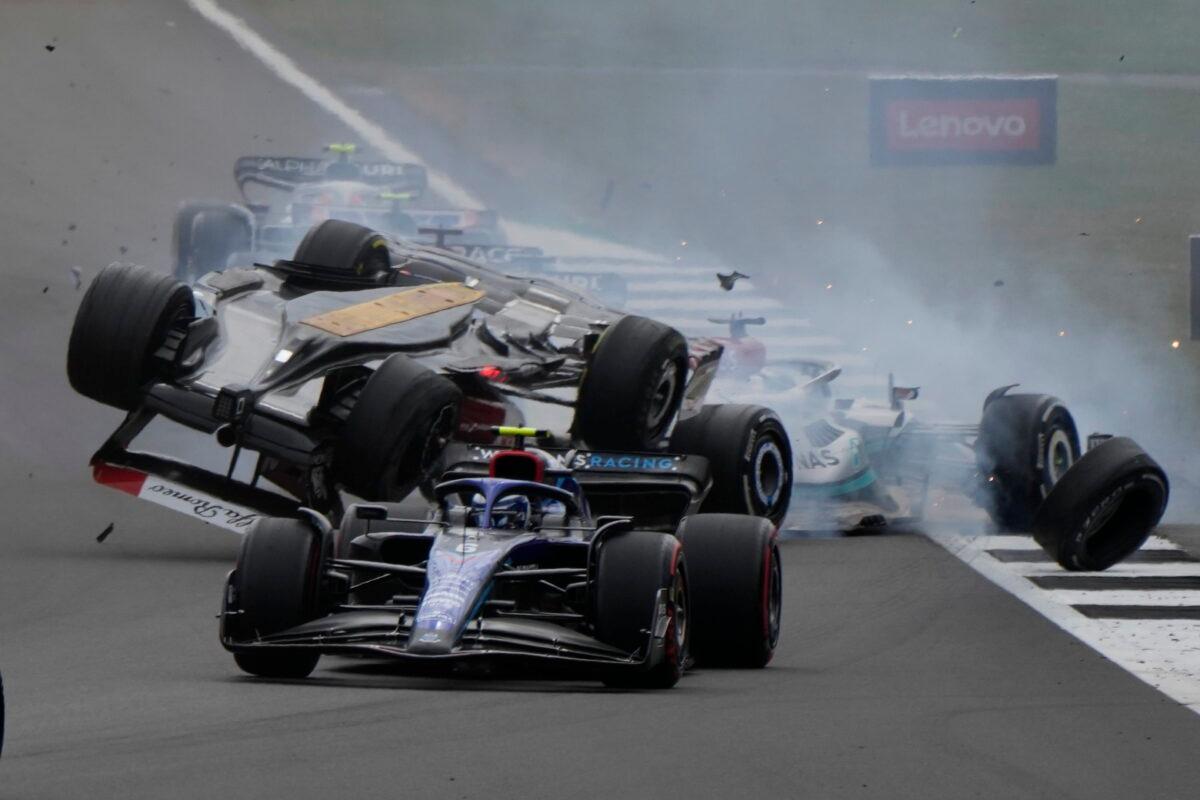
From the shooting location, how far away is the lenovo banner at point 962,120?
28766 mm

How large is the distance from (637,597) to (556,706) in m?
0.75

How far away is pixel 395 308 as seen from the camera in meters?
15.7

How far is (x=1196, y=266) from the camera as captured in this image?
2295 cm

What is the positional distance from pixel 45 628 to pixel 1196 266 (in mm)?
14410

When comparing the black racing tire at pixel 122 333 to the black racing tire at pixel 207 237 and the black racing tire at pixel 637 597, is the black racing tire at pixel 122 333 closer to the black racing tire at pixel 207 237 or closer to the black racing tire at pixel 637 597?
the black racing tire at pixel 637 597

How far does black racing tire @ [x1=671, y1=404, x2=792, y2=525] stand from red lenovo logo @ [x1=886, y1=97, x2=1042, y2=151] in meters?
14.5

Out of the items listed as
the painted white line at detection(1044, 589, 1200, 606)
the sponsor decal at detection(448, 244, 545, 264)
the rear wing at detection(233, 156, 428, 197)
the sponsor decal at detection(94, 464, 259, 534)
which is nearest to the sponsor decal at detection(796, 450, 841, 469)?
the painted white line at detection(1044, 589, 1200, 606)

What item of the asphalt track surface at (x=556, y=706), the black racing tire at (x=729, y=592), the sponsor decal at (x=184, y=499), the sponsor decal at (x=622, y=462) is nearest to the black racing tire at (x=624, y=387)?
the sponsor decal at (x=622, y=462)

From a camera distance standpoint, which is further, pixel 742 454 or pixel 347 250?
pixel 347 250

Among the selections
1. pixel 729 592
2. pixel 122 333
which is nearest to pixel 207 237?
pixel 122 333

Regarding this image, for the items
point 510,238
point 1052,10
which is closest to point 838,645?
point 510,238

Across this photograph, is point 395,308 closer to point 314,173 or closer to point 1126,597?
point 1126,597

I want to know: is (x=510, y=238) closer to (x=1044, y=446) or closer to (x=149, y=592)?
(x=1044, y=446)

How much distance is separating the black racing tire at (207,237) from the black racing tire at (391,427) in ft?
24.8
